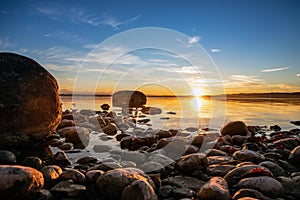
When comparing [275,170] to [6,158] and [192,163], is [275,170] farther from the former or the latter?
[6,158]

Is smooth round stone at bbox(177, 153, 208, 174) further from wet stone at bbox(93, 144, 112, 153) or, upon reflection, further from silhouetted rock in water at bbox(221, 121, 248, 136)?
silhouetted rock in water at bbox(221, 121, 248, 136)

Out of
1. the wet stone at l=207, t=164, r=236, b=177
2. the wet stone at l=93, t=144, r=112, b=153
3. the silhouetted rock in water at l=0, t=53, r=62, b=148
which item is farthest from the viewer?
the wet stone at l=93, t=144, r=112, b=153

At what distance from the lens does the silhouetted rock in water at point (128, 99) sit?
2973 cm

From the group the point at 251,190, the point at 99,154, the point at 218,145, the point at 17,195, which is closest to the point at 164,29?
the point at 218,145

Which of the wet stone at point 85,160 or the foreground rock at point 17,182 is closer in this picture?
the foreground rock at point 17,182

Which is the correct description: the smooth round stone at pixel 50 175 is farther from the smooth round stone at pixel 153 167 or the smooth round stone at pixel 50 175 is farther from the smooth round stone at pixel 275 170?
the smooth round stone at pixel 275 170

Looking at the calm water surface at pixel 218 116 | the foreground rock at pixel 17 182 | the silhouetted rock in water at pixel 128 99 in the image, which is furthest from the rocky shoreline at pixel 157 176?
the silhouetted rock in water at pixel 128 99

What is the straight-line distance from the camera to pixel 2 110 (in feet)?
17.5

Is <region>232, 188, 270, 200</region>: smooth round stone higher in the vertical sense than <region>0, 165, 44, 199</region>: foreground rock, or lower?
lower

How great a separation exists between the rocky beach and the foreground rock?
1 cm

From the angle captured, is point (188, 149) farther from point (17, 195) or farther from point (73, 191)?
point (17, 195)

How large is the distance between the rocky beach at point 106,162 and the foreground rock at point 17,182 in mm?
11

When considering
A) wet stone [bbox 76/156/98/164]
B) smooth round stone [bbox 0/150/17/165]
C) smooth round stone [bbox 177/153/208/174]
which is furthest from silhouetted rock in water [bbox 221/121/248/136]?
smooth round stone [bbox 0/150/17/165]

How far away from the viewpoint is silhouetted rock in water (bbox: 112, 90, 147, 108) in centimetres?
2973
